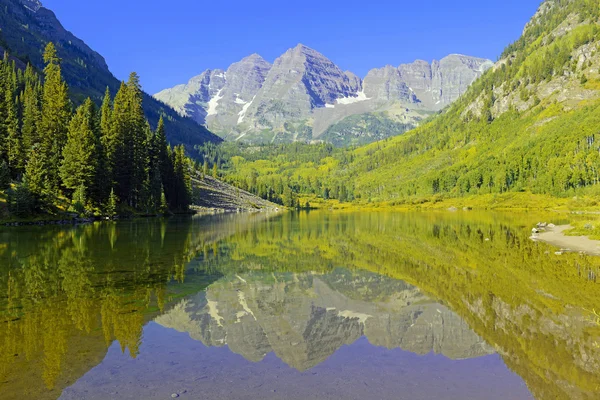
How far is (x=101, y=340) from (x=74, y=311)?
14.1ft

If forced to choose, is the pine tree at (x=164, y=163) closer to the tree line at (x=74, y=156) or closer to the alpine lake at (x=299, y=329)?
the tree line at (x=74, y=156)

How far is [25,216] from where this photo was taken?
234 feet

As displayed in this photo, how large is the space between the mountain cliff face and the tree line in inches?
2518

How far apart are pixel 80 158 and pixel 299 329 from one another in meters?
77.5

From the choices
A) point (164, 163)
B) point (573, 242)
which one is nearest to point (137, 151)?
point (164, 163)

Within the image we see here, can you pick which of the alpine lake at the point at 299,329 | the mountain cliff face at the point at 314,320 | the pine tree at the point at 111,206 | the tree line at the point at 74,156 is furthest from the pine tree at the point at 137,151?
the mountain cliff face at the point at 314,320

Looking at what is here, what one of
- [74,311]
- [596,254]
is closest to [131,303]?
[74,311]

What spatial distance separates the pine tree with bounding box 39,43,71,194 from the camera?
81.1 m

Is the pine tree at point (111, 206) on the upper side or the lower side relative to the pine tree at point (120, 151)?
lower

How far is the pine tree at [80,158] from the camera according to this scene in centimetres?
8062

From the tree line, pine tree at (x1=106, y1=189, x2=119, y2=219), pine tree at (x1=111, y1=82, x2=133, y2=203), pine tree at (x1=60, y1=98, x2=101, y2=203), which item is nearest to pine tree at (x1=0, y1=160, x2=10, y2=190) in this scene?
the tree line

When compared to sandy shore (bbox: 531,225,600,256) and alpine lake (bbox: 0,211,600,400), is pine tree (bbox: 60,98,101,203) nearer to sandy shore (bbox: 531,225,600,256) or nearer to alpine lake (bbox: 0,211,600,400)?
alpine lake (bbox: 0,211,600,400)

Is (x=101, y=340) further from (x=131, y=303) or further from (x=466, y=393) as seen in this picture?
(x=466, y=393)

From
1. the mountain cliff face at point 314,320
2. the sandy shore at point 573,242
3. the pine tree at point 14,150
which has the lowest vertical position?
the mountain cliff face at point 314,320
